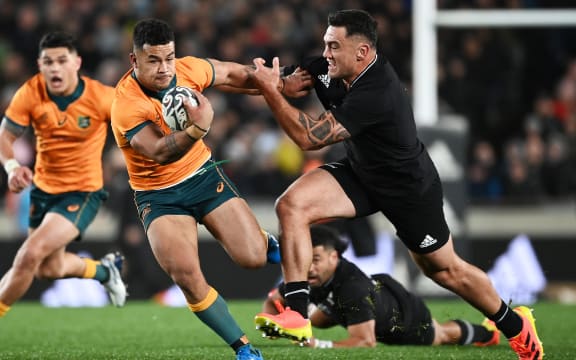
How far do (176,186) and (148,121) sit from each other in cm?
43

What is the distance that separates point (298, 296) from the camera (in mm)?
6094

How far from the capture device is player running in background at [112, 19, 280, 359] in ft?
19.9

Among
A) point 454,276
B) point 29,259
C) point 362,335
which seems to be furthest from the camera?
point 29,259

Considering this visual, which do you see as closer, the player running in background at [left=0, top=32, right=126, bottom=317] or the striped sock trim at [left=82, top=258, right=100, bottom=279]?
the player running in background at [left=0, top=32, right=126, bottom=317]

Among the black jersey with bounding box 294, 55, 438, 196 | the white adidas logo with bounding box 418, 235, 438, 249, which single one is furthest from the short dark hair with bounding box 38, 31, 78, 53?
the white adidas logo with bounding box 418, 235, 438, 249

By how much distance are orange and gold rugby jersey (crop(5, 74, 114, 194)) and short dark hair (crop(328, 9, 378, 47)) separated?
8.17ft

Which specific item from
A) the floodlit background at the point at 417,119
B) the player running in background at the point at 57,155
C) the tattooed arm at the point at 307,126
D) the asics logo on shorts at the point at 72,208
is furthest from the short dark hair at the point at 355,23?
the floodlit background at the point at 417,119

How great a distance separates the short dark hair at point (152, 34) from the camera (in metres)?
6.18

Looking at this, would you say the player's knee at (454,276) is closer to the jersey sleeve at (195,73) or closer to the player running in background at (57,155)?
the jersey sleeve at (195,73)

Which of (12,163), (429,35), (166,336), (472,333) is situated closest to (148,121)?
(12,163)

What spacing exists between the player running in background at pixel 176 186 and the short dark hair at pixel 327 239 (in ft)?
2.61

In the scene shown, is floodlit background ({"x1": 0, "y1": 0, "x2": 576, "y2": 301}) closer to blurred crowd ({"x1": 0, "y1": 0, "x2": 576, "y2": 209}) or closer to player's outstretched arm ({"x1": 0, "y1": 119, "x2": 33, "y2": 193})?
blurred crowd ({"x1": 0, "y1": 0, "x2": 576, "y2": 209})

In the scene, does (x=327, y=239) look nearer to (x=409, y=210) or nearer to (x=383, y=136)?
(x=409, y=210)

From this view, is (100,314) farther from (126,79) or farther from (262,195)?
(126,79)
